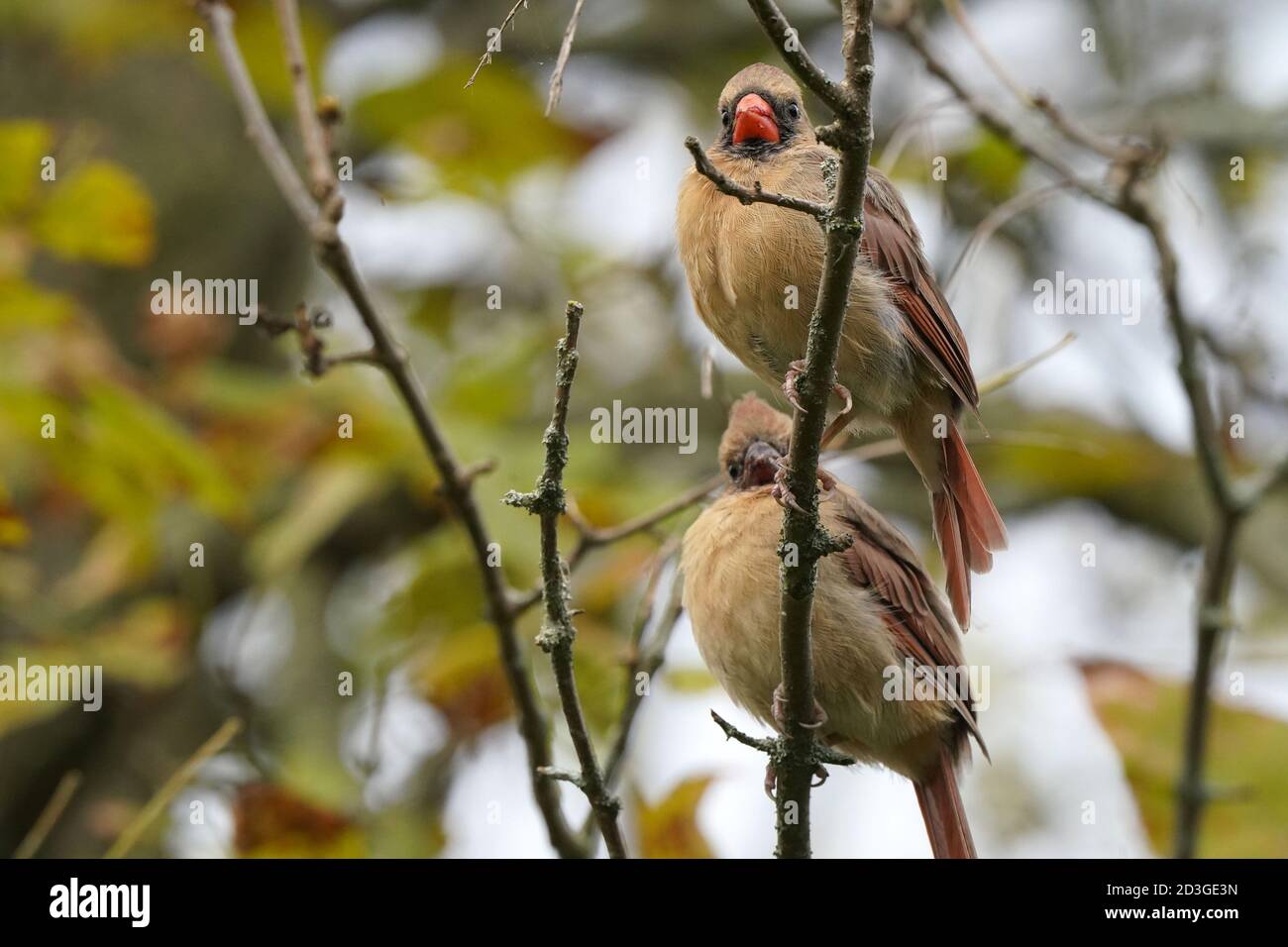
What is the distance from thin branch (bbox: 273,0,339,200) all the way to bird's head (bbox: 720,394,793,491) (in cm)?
135

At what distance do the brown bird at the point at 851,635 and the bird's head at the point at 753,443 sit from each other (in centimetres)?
1

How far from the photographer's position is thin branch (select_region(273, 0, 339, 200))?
298cm

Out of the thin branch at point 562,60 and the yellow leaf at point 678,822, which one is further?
the yellow leaf at point 678,822

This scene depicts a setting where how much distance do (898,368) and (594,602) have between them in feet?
7.52

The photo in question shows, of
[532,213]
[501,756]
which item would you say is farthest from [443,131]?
[501,756]

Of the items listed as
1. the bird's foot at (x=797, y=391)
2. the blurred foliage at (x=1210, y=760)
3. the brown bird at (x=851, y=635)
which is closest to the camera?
the bird's foot at (x=797, y=391)

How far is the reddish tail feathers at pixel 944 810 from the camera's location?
11.7 ft

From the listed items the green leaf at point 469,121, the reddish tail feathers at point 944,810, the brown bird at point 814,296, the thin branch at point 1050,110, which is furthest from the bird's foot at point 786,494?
the green leaf at point 469,121

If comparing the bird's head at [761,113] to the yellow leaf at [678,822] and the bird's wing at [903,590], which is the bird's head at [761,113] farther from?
the yellow leaf at [678,822]

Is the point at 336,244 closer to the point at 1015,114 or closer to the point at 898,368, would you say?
the point at 898,368

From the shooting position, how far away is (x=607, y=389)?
7.07 m


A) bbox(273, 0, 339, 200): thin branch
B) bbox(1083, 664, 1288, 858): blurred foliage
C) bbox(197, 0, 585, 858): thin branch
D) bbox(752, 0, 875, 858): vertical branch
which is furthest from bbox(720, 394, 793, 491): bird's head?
bbox(273, 0, 339, 200): thin branch

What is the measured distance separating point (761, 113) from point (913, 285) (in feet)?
1.70

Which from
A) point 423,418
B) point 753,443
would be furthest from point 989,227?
point 423,418
